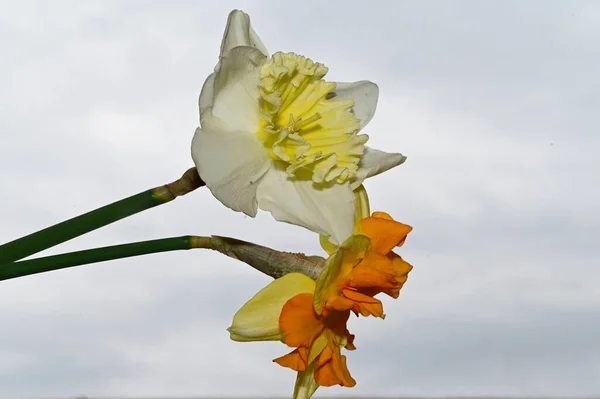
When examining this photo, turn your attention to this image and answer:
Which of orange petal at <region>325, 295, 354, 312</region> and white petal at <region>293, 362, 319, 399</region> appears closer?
orange petal at <region>325, 295, 354, 312</region>

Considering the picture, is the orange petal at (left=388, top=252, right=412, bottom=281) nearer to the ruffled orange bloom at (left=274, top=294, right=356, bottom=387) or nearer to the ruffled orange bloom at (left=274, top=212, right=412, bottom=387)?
the ruffled orange bloom at (left=274, top=212, right=412, bottom=387)

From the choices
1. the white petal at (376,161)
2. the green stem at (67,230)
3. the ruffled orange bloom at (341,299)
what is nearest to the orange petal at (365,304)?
the ruffled orange bloom at (341,299)

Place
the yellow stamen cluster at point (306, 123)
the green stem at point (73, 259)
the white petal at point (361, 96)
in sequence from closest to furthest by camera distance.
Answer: the green stem at point (73, 259) → the yellow stamen cluster at point (306, 123) → the white petal at point (361, 96)

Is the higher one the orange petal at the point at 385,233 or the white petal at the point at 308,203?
the white petal at the point at 308,203

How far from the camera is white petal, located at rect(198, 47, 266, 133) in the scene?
3.42 ft

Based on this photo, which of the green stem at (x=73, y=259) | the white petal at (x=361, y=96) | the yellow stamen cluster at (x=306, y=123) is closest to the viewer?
the green stem at (x=73, y=259)

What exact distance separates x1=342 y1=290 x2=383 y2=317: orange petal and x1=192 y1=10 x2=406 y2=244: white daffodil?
0.31ft

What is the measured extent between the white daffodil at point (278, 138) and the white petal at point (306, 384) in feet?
0.77

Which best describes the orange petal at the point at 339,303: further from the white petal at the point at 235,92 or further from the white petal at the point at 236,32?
the white petal at the point at 236,32

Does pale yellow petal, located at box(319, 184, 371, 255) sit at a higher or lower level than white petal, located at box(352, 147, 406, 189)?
lower

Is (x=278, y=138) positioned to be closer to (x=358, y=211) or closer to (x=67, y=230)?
(x=358, y=211)

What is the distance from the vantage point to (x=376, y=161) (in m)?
1.20

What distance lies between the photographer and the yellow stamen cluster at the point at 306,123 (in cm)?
108

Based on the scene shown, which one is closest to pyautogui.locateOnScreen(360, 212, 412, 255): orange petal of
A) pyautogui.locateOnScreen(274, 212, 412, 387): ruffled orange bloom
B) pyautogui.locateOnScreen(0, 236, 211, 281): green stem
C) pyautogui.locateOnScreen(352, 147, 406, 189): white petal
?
pyautogui.locateOnScreen(274, 212, 412, 387): ruffled orange bloom
